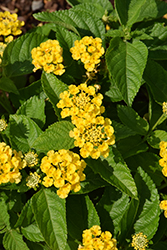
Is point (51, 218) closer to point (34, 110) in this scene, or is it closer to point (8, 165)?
point (8, 165)

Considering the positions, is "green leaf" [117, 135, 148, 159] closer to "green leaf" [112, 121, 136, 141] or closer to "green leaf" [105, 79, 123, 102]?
"green leaf" [112, 121, 136, 141]

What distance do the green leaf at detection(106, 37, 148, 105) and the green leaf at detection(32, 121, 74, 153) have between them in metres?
0.52

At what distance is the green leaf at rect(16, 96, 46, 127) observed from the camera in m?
2.42

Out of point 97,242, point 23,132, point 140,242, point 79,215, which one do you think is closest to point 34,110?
point 23,132

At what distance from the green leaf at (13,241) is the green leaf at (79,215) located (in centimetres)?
40

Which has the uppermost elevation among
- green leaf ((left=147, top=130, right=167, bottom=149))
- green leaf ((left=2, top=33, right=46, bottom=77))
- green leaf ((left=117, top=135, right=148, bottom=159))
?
green leaf ((left=2, top=33, right=46, bottom=77))

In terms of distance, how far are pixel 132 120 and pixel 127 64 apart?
48 centimetres

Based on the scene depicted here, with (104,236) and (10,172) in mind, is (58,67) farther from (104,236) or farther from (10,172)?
(104,236)

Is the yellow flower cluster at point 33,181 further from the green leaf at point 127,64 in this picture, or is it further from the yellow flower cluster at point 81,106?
the green leaf at point 127,64

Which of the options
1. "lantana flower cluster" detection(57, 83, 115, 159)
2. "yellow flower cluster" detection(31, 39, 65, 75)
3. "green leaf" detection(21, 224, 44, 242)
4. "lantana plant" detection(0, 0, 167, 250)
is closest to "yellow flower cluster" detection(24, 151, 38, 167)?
"lantana plant" detection(0, 0, 167, 250)

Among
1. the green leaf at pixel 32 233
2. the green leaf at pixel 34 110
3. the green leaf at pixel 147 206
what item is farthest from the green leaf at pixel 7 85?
the green leaf at pixel 147 206

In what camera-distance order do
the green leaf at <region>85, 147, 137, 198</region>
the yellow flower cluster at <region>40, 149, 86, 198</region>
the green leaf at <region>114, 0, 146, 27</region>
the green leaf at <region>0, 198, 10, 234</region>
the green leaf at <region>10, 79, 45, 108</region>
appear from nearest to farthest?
the yellow flower cluster at <region>40, 149, 86, 198</region>
the green leaf at <region>85, 147, 137, 198</region>
the green leaf at <region>0, 198, 10, 234</region>
the green leaf at <region>114, 0, 146, 27</region>
the green leaf at <region>10, 79, 45, 108</region>

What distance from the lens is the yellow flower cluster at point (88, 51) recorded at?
2.21 metres

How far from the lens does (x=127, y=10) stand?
2.43 m
